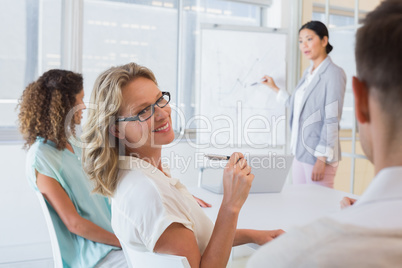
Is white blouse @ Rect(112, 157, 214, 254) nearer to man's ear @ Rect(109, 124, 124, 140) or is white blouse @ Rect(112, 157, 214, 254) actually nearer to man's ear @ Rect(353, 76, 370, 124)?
man's ear @ Rect(109, 124, 124, 140)

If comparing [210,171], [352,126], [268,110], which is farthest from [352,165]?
[210,171]

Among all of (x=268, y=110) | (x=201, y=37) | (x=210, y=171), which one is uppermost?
(x=201, y=37)

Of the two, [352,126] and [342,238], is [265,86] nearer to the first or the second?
[352,126]

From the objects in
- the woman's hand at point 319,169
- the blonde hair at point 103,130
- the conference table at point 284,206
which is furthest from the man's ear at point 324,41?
the blonde hair at point 103,130

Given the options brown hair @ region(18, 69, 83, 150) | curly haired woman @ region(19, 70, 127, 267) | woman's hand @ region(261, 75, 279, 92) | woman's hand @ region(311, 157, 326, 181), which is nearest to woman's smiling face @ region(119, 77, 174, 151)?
curly haired woman @ region(19, 70, 127, 267)

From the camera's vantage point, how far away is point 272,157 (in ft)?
7.28

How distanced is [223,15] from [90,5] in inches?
53.4

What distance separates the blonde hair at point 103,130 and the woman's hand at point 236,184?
340mm

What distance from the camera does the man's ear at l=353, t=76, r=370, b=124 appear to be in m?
0.63

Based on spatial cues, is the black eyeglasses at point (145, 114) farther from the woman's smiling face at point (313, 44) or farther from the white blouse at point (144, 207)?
the woman's smiling face at point (313, 44)

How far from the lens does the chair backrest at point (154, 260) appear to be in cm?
108

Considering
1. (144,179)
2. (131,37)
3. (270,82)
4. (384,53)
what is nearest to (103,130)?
(144,179)

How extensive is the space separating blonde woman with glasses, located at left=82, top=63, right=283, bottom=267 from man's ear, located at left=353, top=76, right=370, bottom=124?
0.61 m

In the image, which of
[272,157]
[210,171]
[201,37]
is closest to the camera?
[272,157]
